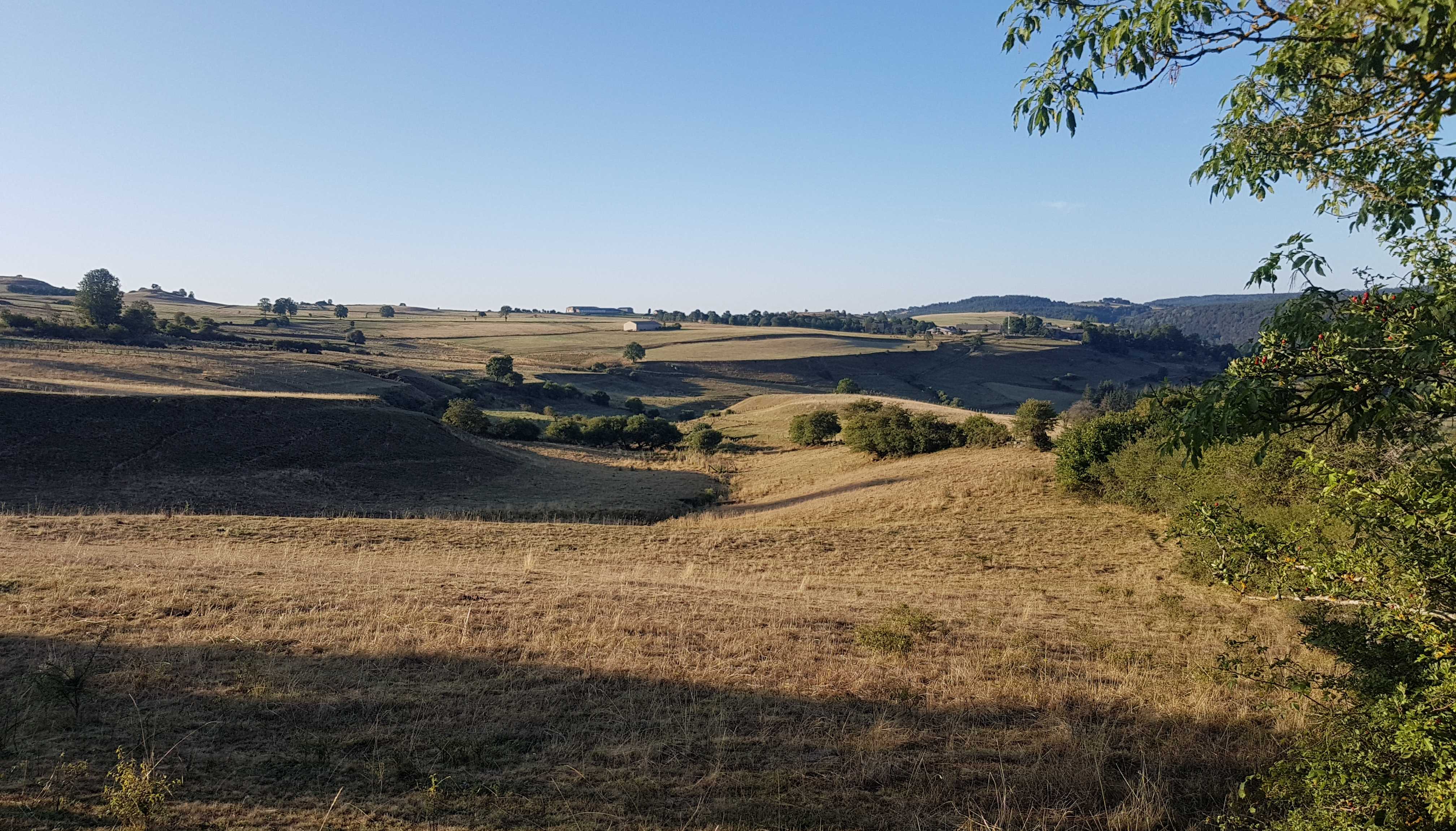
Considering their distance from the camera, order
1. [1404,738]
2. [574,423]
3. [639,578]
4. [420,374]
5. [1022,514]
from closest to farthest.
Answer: [1404,738], [639,578], [1022,514], [574,423], [420,374]

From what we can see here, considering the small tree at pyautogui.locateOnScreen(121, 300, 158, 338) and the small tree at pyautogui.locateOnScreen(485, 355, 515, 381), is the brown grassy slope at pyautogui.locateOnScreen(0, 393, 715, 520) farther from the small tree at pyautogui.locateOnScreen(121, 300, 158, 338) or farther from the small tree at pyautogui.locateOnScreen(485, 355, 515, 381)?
the small tree at pyautogui.locateOnScreen(121, 300, 158, 338)

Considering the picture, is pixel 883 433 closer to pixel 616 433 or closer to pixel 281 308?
pixel 616 433

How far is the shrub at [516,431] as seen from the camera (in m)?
59.3

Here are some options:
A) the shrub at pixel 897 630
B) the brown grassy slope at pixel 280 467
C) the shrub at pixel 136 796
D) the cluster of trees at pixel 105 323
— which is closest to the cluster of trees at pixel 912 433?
the brown grassy slope at pixel 280 467

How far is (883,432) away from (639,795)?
142 ft

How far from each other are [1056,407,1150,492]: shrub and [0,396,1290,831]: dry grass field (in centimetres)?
1359

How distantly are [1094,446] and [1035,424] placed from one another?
33.7 feet

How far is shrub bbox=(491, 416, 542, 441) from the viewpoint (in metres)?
59.3

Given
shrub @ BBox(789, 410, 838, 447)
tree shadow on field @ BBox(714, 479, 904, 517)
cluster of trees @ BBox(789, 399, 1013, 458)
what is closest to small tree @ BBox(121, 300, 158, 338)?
shrub @ BBox(789, 410, 838, 447)

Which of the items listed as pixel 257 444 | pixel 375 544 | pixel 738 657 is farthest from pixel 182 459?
pixel 738 657

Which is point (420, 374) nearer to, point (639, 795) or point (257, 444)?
point (257, 444)

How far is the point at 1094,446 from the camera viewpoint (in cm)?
3084

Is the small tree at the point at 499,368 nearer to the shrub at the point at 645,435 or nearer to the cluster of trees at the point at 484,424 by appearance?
the cluster of trees at the point at 484,424

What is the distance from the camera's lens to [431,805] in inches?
229
